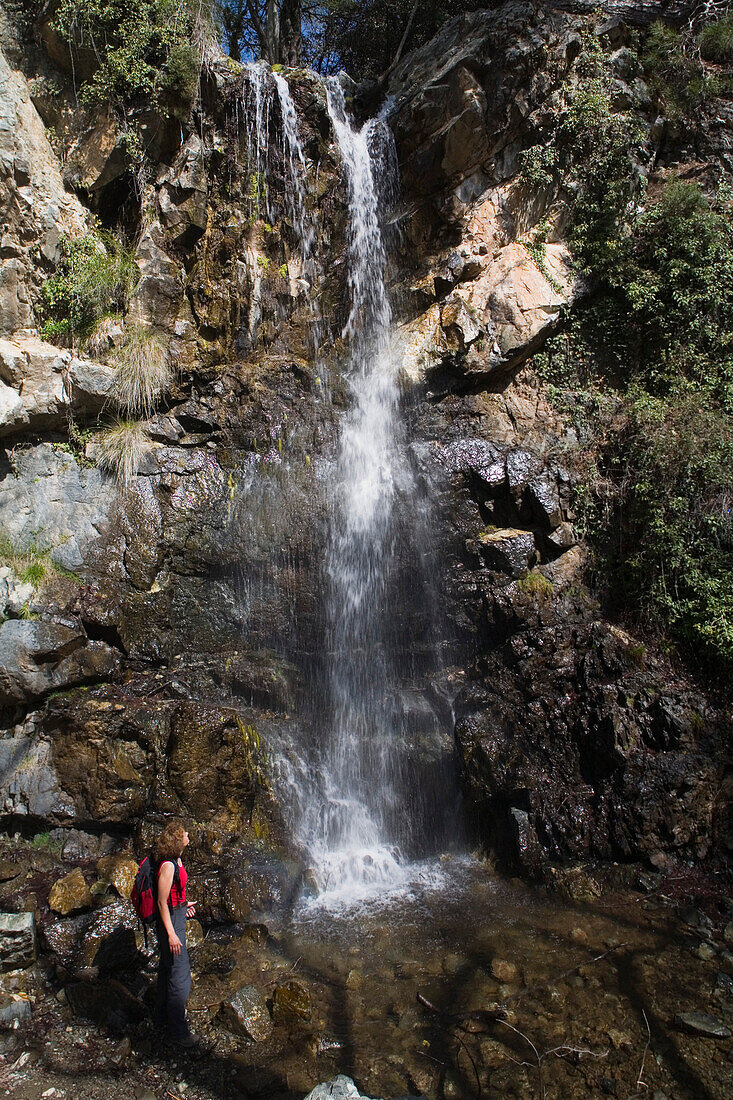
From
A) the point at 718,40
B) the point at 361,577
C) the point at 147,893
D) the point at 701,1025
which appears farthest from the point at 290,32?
the point at 701,1025

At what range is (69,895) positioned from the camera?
192 inches

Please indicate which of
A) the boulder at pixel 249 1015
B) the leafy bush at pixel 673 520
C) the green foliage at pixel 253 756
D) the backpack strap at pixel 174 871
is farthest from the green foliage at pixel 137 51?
the boulder at pixel 249 1015

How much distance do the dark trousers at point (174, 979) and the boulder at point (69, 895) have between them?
54.3 inches

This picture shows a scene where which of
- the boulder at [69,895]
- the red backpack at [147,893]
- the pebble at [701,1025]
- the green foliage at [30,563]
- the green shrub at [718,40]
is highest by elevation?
the green shrub at [718,40]

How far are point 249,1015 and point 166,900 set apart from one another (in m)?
1.03

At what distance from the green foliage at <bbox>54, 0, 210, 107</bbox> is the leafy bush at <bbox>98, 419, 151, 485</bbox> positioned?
4.79m

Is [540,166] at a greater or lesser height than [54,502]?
greater

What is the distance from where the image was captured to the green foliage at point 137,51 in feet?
27.6

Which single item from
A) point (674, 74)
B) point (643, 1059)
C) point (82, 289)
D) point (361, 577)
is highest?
point (674, 74)

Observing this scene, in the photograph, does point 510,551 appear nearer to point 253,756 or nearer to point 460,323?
point 460,323

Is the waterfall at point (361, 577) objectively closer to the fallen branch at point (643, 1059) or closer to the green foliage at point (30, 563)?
the fallen branch at point (643, 1059)

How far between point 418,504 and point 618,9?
857cm

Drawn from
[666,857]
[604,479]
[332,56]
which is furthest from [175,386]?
[332,56]

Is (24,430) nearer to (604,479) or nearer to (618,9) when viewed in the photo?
(604,479)
